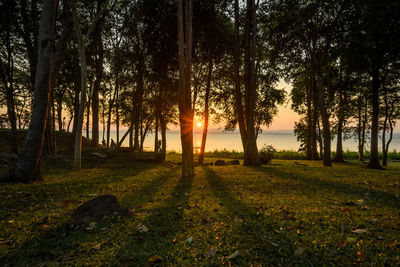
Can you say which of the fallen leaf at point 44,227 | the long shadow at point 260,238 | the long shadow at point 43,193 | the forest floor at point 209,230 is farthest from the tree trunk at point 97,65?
the long shadow at point 260,238

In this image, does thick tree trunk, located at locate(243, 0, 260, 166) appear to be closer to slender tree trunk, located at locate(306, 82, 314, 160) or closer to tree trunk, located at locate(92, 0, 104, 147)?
tree trunk, located at locate(92, 0, 104, 147)

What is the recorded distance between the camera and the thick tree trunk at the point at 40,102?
6.57 m

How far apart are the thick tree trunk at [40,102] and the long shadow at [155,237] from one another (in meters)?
5.36

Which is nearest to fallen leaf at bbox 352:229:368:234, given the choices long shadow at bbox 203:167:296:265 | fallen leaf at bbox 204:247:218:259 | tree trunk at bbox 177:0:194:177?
long shadow at bbox 203:167:296:265

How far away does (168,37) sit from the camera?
47.8 ft

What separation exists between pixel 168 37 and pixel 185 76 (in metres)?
7.74

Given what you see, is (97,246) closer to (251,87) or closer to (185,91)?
(185,91)

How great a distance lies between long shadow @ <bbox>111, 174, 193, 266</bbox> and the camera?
2576 millimetres

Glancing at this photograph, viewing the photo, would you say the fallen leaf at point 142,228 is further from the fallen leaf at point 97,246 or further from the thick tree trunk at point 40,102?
the thick tree trunk at point 40,102

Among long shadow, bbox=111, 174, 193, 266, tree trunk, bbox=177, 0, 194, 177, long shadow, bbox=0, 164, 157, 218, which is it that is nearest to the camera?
long shadow, bbox=111, 174, 193, 266

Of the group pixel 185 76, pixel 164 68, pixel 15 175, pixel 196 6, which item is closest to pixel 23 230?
pixel 15 175

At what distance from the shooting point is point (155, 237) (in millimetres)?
3168

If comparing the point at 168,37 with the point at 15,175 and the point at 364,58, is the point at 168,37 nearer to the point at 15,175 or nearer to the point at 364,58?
the point at 15,175

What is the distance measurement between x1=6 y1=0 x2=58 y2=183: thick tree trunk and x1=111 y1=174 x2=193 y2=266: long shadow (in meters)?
5.36
